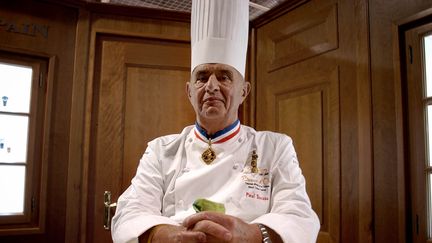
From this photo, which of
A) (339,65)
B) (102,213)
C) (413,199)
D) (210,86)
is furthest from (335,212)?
(102,213)

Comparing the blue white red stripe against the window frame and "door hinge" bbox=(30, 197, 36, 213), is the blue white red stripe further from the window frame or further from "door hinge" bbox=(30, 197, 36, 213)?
"door hinge" bbox=(30, 197, 36, 213)

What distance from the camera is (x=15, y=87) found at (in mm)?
1730

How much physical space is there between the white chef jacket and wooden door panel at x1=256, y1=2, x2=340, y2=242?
1.78 feet

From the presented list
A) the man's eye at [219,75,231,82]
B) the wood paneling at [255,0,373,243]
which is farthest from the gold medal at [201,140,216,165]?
the wood paneling at [255,0,373,243]

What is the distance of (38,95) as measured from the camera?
1754mm

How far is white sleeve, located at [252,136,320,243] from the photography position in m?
0.92

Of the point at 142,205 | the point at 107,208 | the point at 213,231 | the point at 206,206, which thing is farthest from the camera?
the point at 107,208

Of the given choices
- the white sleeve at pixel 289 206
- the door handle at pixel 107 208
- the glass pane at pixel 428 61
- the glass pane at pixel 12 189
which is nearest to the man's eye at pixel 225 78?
the white sleeve at pixel 289 206

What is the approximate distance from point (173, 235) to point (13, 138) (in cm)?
118

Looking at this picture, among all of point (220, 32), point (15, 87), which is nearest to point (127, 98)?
point (15, 87)

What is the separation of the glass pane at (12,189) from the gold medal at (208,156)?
1014 mm

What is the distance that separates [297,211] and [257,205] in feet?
0.41

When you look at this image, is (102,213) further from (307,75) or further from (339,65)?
(339,65)

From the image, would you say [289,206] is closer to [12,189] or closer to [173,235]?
[173,235]
